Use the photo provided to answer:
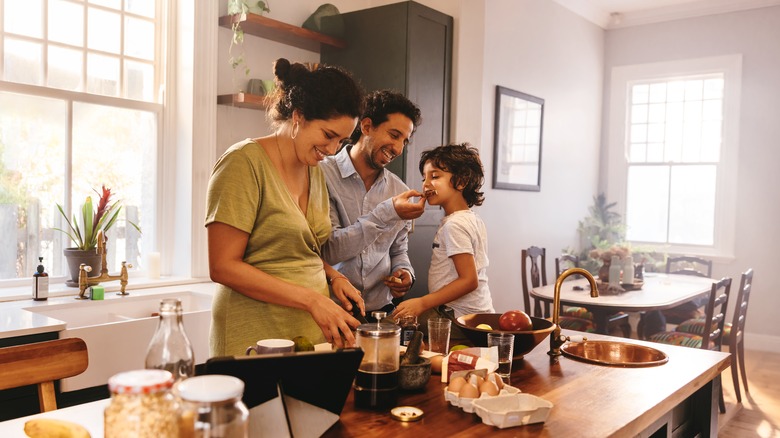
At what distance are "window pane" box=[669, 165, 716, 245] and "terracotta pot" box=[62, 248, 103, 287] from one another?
19.4 ft

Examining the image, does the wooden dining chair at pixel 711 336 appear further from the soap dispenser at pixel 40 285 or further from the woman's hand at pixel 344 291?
the soap dispenser at pixel 40 285

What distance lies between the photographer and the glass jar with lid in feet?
2.36

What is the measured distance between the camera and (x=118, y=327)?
8.39 feet

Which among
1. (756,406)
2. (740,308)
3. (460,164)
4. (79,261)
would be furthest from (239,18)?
(756,406)

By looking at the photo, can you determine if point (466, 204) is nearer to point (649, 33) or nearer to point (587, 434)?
point (587, 434)

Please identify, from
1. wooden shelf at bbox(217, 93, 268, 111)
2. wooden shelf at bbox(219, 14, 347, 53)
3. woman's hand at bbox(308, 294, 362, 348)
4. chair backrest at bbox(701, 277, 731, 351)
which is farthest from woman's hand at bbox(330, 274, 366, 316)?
chair backrest at bbox(701, 277, 731, 351)

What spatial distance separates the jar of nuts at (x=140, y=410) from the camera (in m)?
0.77

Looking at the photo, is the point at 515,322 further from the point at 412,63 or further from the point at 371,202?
the point at 412,63

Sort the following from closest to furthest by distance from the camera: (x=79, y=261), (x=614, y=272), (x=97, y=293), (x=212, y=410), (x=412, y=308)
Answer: (x=212, y=410), (x=412, y=308), (x=97, y=293), (x=79, y=261), (x=614, y=272)

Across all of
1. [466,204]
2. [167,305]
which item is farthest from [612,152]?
[167,305]

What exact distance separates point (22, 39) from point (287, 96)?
6.28 ft

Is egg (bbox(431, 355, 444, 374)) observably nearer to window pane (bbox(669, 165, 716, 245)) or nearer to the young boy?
the young boy

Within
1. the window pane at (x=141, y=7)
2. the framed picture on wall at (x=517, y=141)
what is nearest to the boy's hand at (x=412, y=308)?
the window pane at (x=141, y=7)

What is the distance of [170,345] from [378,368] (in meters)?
0.61
